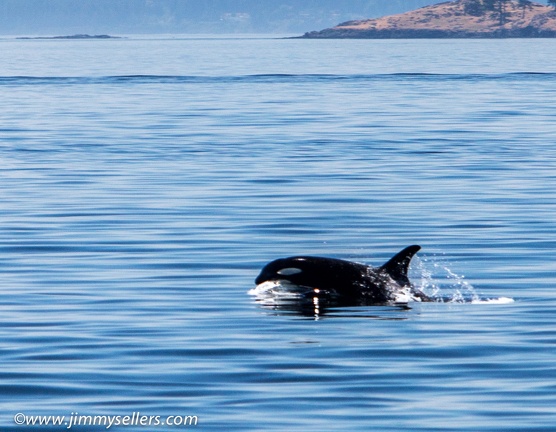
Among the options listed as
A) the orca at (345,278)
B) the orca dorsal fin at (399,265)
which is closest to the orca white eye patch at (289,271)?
the orca at (345,278)

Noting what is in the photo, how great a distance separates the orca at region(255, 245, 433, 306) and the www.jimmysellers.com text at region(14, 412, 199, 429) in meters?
4.69

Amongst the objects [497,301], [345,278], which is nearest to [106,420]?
[345,278]

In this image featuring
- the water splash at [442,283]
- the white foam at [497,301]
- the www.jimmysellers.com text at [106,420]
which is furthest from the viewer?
the water splash at [442,283]

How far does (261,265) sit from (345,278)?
330cm

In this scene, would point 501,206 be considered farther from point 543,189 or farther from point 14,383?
point 14,383

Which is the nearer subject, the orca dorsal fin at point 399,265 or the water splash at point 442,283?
the orca dorsal fin at point 399,265

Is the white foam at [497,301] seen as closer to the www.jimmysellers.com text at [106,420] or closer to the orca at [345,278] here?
the orca at [345,278]

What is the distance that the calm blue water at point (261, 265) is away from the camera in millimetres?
11914

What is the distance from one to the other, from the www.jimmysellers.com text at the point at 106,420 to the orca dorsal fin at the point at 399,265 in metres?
4.91

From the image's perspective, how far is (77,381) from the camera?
12.4 meters

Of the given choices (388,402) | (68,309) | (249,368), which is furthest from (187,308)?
(388,402)

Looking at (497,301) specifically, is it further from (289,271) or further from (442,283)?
(289,271)

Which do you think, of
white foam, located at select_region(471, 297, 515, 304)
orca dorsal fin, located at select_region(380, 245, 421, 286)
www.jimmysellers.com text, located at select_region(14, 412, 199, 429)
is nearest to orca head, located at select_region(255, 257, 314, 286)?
orca dorsal fin, located at select_region(380, 245, 421, 286)

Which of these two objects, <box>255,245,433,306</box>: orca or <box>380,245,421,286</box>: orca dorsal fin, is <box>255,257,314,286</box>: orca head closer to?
<box>255,245,433,306</box>: orca
